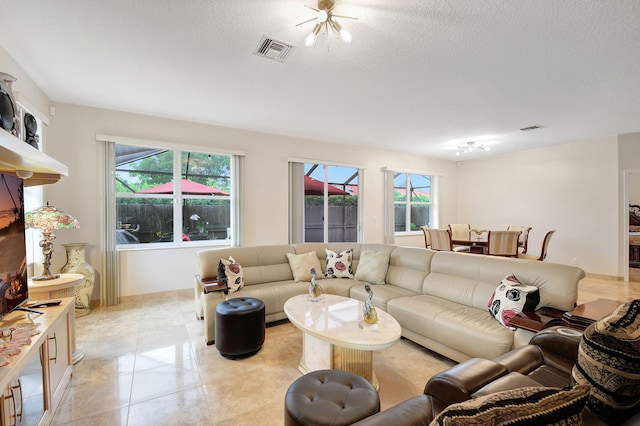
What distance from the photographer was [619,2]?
1926mm

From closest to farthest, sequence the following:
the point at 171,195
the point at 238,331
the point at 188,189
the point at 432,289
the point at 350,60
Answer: the point at 238,331, the point at 350,60, the point at 432,289, the point at 171,195, the point at 188,189

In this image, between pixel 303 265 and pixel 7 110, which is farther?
pixel 303 265

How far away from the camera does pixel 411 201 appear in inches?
300

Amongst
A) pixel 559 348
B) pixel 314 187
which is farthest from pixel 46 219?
pixel 314 187

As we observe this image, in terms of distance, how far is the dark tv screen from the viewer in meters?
1.67

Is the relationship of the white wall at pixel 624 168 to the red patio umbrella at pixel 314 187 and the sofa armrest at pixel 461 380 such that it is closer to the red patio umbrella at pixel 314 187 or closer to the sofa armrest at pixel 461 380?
the red patio umbrella at pixel 314 187

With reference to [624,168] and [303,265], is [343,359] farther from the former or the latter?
[624,168]

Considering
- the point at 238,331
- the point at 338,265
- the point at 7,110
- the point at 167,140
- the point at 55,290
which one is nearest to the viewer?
the point at 7,110

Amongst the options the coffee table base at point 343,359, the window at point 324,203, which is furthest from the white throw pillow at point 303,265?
the window at point 324,203

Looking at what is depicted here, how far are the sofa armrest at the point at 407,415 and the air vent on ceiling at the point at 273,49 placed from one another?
2.68 m

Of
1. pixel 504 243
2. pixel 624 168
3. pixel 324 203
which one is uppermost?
pixel 624 168

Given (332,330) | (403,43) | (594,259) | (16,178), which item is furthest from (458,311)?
(594,259)

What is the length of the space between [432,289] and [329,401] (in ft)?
6.98

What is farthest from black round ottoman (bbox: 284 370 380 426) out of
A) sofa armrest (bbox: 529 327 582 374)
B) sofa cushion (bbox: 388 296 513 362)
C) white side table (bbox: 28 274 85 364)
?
white side table (bbox: 28 274 85 364)
